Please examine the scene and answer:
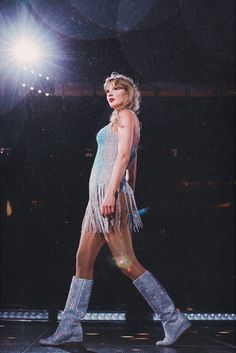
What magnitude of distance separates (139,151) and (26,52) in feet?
5.76

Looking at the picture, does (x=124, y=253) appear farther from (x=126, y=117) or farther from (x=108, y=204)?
(x=126, y=117)

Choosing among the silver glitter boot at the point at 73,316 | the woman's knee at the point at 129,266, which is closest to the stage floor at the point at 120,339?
the silver glitter boot at the point at 73,316

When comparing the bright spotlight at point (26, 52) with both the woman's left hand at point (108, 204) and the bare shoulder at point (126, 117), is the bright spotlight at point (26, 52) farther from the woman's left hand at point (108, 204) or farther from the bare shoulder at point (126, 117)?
the woman's left hand at point (108, 204)

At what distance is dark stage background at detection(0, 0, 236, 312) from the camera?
5.85m

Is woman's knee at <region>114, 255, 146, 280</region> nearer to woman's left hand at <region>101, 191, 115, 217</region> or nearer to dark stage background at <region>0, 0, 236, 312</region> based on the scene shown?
woman's left hand at <region>101, 191, 115, 217</region>

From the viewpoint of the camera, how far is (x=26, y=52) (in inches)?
238

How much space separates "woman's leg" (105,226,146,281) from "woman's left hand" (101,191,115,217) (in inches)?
5.6

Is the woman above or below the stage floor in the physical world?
above

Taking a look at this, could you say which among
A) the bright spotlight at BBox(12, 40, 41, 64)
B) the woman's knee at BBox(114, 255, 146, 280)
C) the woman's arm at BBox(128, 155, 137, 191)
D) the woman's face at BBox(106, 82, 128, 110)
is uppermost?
the bright spotlight at BBox(12, 40, 41, 64)

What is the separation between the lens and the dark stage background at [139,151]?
5.85m

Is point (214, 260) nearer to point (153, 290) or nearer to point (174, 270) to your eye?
point (174, 270)

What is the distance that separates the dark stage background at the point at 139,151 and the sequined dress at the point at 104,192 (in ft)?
9.31

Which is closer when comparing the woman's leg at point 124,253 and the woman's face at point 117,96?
the woman's leg at point 124,253

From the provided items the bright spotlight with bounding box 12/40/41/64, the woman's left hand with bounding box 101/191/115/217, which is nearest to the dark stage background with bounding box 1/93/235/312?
the bright spotlight with bounding box 12/40/41/64
